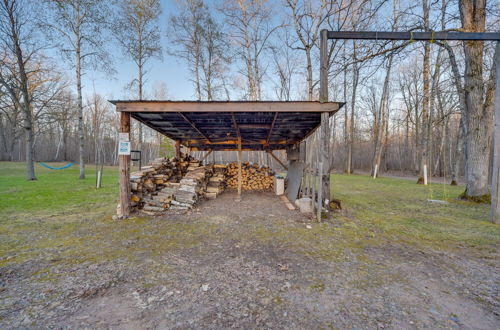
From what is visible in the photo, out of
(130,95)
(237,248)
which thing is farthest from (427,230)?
(130,95)

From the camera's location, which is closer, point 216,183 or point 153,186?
point 153,186

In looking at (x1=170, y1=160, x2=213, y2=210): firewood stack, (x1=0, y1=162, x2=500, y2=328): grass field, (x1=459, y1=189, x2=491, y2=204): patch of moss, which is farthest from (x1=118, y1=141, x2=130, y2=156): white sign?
(x1=459, y1=189, x2=491, y2=204): patch of moss

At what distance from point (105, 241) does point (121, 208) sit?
150 centimetres

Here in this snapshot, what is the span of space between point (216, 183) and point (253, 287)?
6.03m

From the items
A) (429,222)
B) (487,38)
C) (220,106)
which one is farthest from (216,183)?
(487,38)

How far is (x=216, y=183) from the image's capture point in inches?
314

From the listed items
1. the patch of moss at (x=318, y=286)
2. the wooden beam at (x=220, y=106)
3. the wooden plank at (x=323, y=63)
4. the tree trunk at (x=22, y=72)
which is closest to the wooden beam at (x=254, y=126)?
the wooden beam at (x=220, y=106)

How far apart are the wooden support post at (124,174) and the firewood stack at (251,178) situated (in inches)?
197

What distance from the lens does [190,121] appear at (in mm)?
5711

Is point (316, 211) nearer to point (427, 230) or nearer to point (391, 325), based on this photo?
point (427, 230)

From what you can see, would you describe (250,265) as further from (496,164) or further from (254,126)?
(496,164)

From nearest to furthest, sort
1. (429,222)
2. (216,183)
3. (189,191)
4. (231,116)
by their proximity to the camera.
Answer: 1. (429,222)
2. (231,116)
3. (189,191)
4. (216,183)

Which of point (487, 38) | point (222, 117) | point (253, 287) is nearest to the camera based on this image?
point (253, 287)

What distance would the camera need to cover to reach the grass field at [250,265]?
5.95ft
